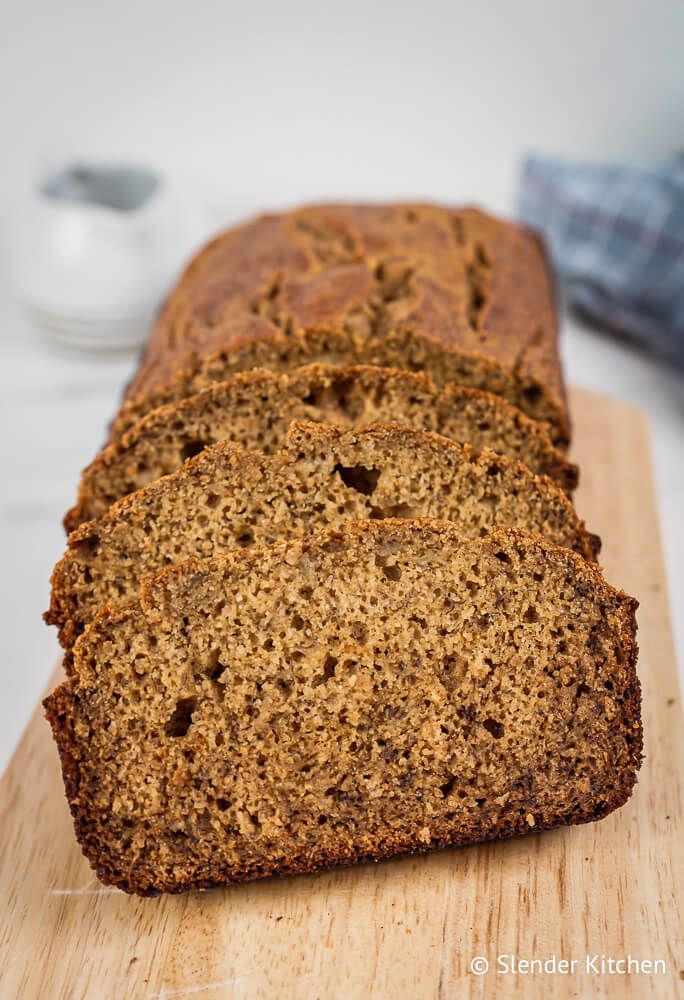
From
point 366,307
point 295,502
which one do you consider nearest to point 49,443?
point 366,307

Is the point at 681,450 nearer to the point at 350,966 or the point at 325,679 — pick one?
the point at 325,679

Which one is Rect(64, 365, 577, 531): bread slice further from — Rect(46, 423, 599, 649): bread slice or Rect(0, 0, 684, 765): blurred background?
Rect(0, 0, 684, 765): blurred background

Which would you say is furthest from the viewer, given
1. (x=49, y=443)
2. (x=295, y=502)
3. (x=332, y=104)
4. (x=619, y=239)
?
(x=332, y=104)

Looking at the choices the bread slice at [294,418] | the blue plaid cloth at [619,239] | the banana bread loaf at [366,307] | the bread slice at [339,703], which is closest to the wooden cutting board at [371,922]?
→ the bread slice at [339,703]

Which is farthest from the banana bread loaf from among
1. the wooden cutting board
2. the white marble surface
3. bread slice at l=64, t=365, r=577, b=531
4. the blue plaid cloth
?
the wooden cutting board

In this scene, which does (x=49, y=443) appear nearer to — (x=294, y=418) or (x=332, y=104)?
(x=294, y=418)

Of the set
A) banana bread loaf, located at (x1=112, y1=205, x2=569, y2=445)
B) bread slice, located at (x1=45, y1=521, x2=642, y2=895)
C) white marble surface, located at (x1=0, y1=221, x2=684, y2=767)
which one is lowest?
white marble surface, located at (x1=0, y1=221, x2=684, y2=767)
